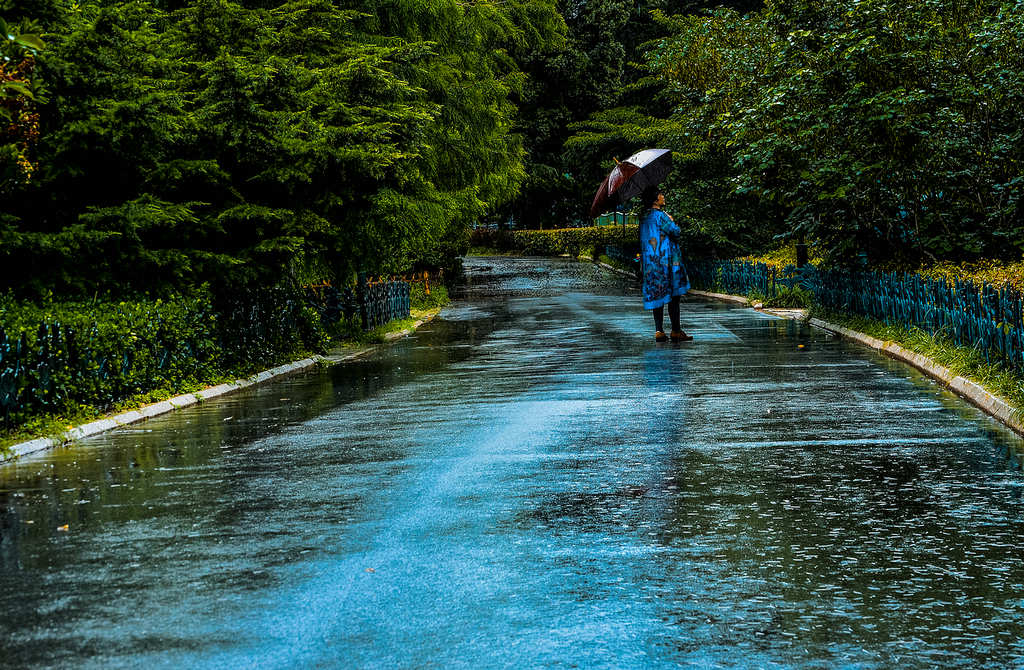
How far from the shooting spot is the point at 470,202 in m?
35.6

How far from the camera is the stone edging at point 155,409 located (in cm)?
1185

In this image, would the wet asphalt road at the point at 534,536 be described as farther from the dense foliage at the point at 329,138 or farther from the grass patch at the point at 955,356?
the dense foliage at the point at 329,138

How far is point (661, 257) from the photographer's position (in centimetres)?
2067

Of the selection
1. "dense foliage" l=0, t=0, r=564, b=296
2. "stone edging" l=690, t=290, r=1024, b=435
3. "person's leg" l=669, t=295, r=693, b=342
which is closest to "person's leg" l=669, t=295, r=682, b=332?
"person's leg" l=669, t=295, r=693, b=342

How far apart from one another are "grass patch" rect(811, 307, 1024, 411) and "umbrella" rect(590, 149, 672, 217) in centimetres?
461

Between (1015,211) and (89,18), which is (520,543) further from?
(1015,211)

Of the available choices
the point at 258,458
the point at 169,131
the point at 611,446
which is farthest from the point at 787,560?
the point at 169,131

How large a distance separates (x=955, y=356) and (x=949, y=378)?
4.05 feet

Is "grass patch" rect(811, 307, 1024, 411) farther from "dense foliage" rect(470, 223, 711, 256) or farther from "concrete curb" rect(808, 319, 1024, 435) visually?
"dense foliage" rect(470, 223, 711, 256)

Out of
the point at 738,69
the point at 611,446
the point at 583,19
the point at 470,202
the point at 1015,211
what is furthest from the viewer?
the point at 583,19

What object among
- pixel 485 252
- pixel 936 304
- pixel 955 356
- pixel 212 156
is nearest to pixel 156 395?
pixel 212 156

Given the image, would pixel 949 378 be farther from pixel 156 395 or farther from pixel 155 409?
pixel 156 395

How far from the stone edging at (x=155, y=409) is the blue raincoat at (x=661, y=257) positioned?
591cm

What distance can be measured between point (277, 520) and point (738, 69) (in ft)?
89.0
